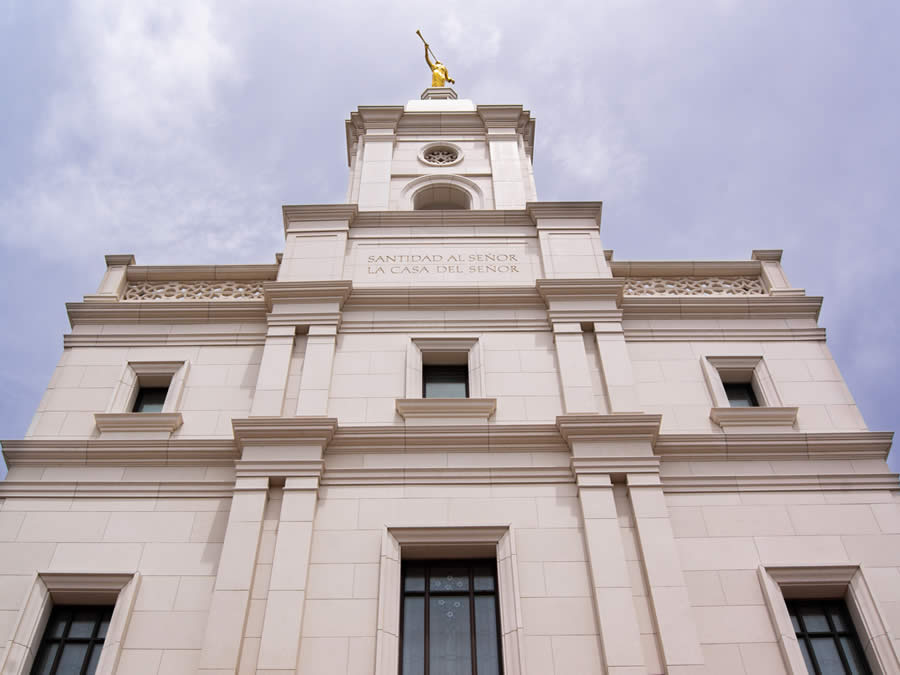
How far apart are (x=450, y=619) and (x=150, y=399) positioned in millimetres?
7678

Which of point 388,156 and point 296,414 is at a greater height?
point 388,156

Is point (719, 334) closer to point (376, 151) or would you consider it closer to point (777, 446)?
point (777, 446)

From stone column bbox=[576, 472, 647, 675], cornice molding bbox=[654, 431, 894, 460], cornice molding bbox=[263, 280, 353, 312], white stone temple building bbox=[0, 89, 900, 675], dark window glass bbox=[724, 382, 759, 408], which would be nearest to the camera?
stone column bbox=[576, 472, 647, 675]

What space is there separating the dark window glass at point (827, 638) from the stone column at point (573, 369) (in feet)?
15.1

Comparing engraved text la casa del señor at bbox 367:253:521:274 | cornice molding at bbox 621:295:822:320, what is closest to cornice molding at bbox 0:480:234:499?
engraved text la casa del señor at bbox 367:253:521:274

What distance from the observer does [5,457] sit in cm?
1462

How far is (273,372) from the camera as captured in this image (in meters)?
15.8

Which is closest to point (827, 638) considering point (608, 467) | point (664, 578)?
point (664, 578)

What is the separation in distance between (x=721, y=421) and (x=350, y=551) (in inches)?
278

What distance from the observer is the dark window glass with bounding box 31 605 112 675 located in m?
12.2

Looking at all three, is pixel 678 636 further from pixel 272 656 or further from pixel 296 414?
pixel 296 414

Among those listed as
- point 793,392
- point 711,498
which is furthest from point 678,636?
point 793,392

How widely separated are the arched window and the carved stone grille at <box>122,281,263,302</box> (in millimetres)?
6021

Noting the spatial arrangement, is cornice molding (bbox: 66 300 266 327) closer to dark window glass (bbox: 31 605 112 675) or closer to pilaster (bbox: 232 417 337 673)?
pilaster (bbox: 232 417 337 673)
